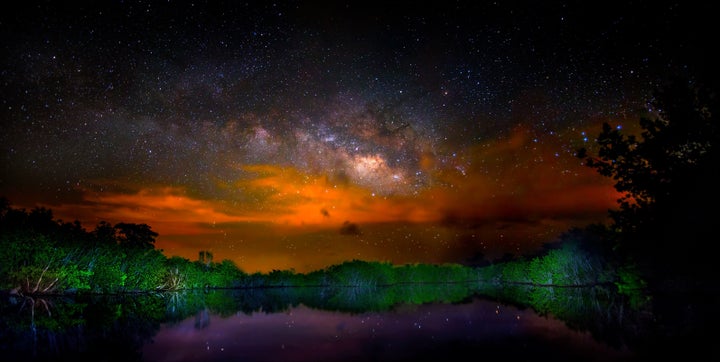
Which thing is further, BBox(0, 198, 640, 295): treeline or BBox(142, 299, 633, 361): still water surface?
BBox(0, 198, 640, 295): treeline

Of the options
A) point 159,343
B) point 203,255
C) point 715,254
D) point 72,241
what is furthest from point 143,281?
point 715,254

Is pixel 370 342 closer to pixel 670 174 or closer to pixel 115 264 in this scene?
pixel 670 174

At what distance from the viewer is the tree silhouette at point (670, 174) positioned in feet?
27.7

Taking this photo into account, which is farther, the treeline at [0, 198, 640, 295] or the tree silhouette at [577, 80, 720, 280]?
the treeline at [0, 198, 640, 295]

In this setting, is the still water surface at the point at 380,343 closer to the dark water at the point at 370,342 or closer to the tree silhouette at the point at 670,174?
the dark water at the point at 370,342

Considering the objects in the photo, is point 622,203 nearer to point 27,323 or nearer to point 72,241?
point 27,323

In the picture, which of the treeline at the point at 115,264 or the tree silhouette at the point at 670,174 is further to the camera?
the treeline at the point at 115,264

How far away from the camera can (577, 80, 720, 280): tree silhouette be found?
27.7 ft

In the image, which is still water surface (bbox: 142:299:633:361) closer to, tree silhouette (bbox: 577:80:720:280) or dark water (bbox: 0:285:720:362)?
dark water (bbox: 0:285:720:362)

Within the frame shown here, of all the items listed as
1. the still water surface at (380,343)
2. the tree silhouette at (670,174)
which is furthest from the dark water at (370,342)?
the tree silhouette at (670,174)

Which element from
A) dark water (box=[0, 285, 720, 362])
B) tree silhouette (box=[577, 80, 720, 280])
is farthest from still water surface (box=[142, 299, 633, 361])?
tree silhouette (box=[577, 80, 720, 280])

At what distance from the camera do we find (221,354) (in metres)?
9.36

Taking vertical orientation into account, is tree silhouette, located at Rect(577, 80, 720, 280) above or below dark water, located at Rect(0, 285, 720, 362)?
above

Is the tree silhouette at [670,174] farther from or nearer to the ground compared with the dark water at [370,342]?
farther from the ground
